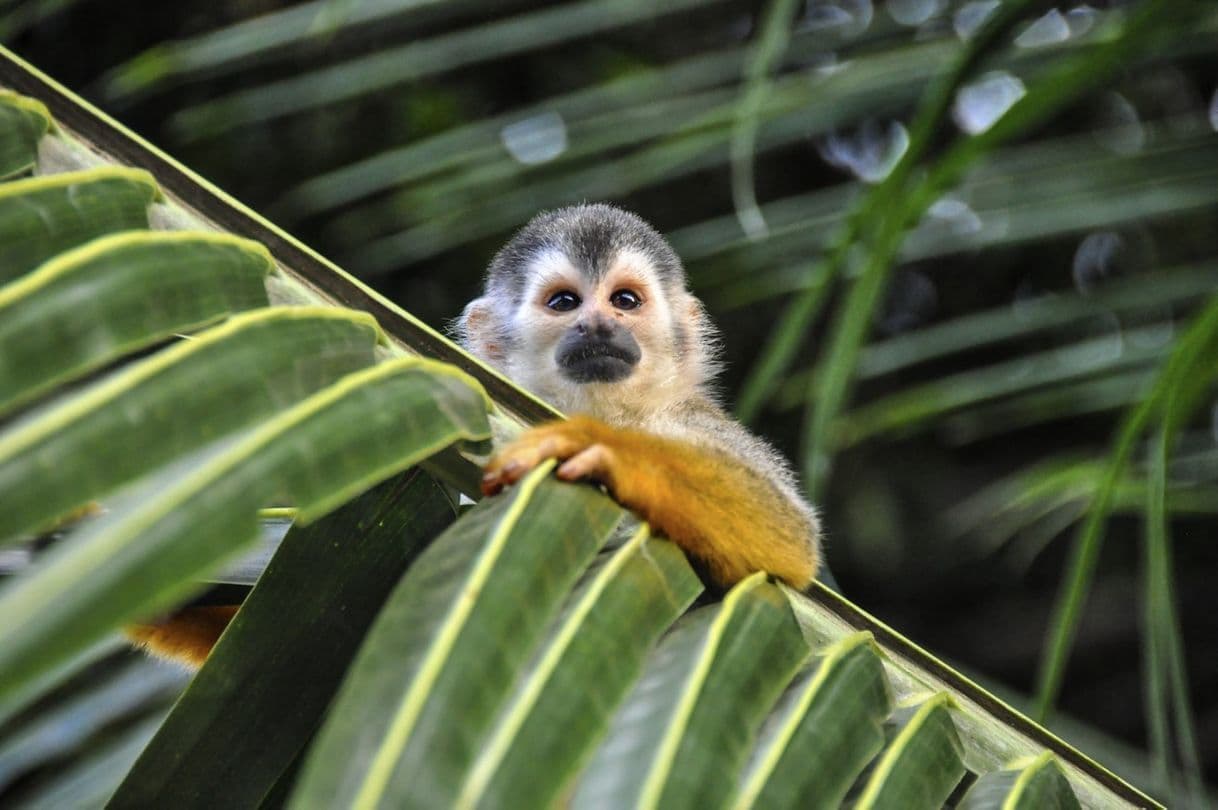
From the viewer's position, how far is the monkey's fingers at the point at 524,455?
3.67ft

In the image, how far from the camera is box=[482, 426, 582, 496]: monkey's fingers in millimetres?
1120

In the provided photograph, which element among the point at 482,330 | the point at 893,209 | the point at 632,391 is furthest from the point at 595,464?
the point at 482,330

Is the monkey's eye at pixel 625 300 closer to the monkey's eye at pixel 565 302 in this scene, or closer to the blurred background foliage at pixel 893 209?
the monkey's eye at pixel 565 302

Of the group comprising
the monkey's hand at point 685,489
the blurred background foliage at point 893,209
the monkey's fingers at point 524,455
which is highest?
the blurred background foliage at point 893,209

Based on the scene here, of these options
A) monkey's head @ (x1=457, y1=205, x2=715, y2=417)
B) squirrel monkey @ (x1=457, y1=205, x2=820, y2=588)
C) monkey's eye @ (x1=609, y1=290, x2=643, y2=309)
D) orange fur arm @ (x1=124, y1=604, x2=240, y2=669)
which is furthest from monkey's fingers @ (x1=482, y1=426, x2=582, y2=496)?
monkey's eye @ (x1=609, y1=290, x2=643, y2=309)

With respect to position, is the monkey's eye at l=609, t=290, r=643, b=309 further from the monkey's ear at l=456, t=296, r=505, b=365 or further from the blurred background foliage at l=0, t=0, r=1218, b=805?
the monkey's ear at l=456, t=296, r=505, b=365

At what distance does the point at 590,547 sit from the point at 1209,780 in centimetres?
395

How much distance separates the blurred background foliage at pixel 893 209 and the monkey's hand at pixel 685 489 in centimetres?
13

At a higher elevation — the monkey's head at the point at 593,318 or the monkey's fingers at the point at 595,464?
the monkey's head at the point at 593,318

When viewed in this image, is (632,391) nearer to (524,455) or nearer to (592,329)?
(592,329)

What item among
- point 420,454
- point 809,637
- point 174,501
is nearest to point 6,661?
point 174,501

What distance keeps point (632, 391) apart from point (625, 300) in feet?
1.16

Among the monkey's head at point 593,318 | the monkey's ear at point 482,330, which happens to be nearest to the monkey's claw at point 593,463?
the monkey's head at point 593,318

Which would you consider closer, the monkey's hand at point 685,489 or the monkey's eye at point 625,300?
the monkey's hand at point 685,489
